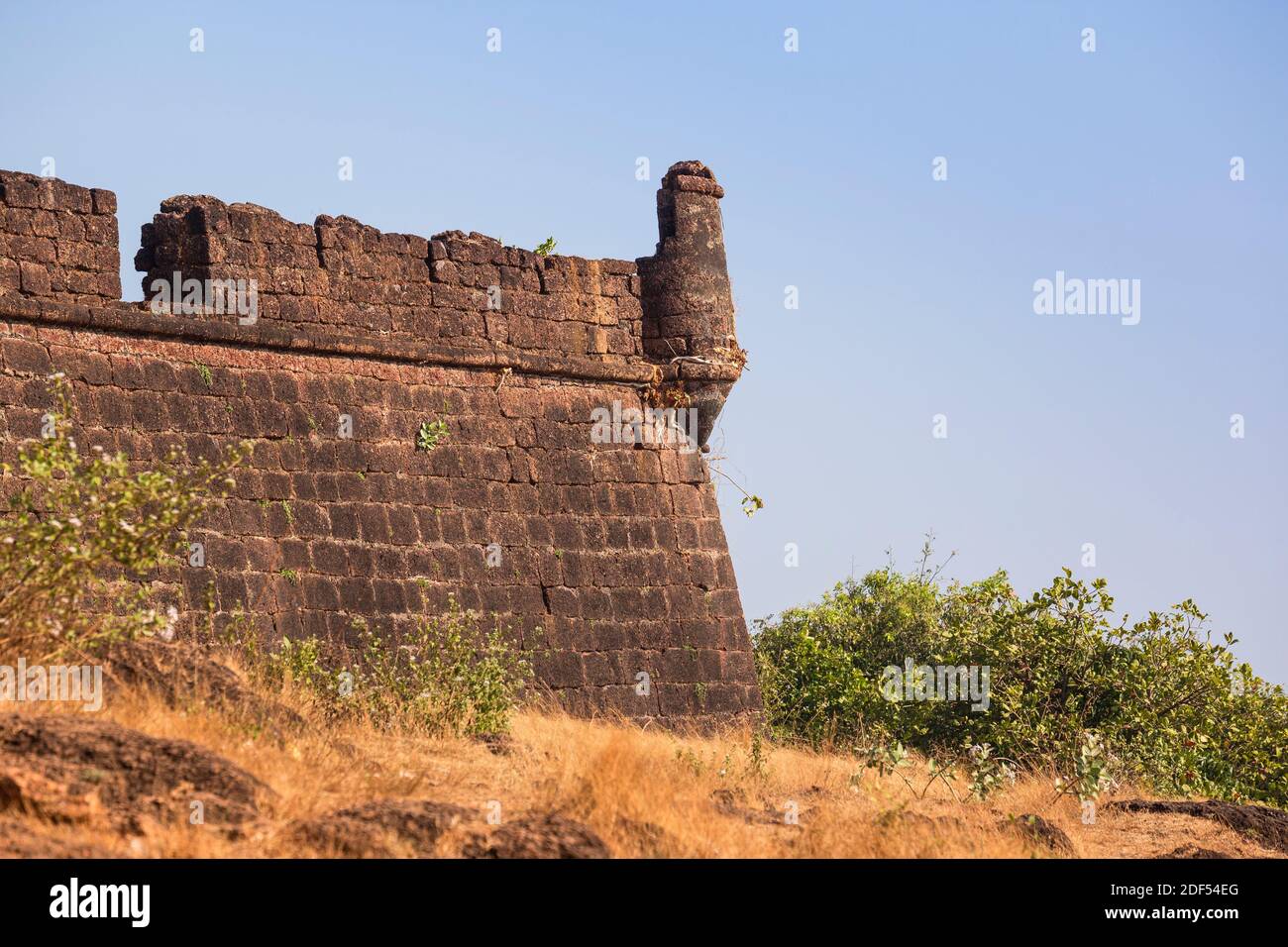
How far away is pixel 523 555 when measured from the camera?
44.8 feet

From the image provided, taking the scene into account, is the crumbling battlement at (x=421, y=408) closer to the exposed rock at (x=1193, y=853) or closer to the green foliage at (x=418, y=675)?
the green foliage at (x=418, y=675)

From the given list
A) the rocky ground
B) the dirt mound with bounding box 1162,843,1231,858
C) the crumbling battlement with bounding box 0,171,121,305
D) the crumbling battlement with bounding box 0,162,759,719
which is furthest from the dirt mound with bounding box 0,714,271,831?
the dirt mound with bounding box 1162,843,1231,858

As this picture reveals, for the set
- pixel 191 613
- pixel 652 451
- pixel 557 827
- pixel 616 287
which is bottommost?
pixel 557 827

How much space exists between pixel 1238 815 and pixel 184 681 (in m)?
7.16

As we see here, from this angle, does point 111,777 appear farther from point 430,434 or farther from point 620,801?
point 430,434

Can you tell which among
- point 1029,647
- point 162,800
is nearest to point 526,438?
point 1029,647

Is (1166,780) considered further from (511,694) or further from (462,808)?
(462,808)

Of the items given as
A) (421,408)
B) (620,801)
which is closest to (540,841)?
(620,801)

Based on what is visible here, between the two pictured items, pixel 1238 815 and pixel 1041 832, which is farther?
pixel 1238 815

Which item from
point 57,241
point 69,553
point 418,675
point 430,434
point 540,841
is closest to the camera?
point 540,841

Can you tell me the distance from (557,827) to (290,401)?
20.4ft

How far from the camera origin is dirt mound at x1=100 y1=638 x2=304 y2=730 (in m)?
8.91

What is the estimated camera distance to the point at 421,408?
534 inches
